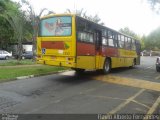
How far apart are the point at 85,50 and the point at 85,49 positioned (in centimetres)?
5

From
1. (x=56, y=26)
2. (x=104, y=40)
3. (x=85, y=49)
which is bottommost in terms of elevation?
(x=85, y=49)

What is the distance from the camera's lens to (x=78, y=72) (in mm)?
19156

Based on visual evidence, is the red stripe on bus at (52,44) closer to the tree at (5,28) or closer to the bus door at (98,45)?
the bus door at (98,45)

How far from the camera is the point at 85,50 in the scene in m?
15.4

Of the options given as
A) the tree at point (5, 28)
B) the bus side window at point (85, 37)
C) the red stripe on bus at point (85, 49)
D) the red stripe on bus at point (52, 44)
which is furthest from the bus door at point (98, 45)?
the tree at point (5, 28)

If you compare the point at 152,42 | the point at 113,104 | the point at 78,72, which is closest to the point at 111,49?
the point at 78,72

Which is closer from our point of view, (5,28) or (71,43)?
(71,43)

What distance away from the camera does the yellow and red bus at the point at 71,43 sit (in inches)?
→ 571

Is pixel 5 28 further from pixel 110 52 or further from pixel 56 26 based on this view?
pixel 56 26

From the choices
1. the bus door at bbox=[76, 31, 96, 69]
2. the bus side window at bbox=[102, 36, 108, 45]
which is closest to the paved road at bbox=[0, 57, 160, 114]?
the bus door at bbox=[76, 31, 96, 69]

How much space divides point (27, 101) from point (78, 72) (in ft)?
32.2

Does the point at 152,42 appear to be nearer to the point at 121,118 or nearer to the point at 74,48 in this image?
the point at 74,48

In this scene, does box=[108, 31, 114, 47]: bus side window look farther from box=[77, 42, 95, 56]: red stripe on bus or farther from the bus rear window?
the bus rear window

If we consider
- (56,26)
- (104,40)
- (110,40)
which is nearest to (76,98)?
(56,26)
